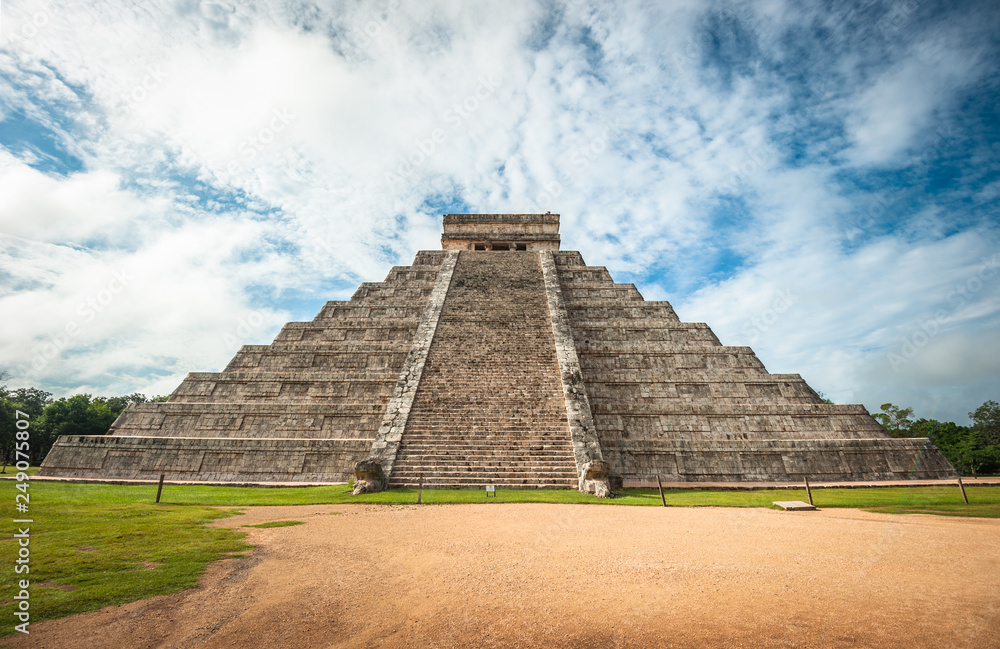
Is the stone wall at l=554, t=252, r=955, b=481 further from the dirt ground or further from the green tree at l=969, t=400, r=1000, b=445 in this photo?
the green tree at l=969, t=400, r=1000, b=445

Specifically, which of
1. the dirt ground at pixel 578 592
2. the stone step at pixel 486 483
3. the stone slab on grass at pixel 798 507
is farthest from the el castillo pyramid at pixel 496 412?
the dirt ground at pixel 578 592

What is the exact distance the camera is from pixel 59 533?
15.7ft

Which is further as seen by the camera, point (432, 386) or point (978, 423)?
point (978, 423)

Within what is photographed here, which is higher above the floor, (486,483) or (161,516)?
(486,483)

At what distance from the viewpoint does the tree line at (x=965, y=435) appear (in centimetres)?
2044

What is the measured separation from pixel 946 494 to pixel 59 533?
1450 centimetres

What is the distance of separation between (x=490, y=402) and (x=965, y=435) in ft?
118

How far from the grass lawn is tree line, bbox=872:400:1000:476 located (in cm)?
1540

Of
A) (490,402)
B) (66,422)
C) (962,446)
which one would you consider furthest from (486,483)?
(962,446)

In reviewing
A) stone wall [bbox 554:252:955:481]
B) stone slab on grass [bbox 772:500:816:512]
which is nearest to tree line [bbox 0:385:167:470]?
stone wall [bbox 554:252:955:481]

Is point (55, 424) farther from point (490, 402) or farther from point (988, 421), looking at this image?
point (988, 421)

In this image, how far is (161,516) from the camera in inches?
241

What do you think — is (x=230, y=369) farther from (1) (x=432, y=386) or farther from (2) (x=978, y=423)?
(2) (x=978, y=423)

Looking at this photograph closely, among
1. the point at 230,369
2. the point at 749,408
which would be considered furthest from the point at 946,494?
the point at 230,369
